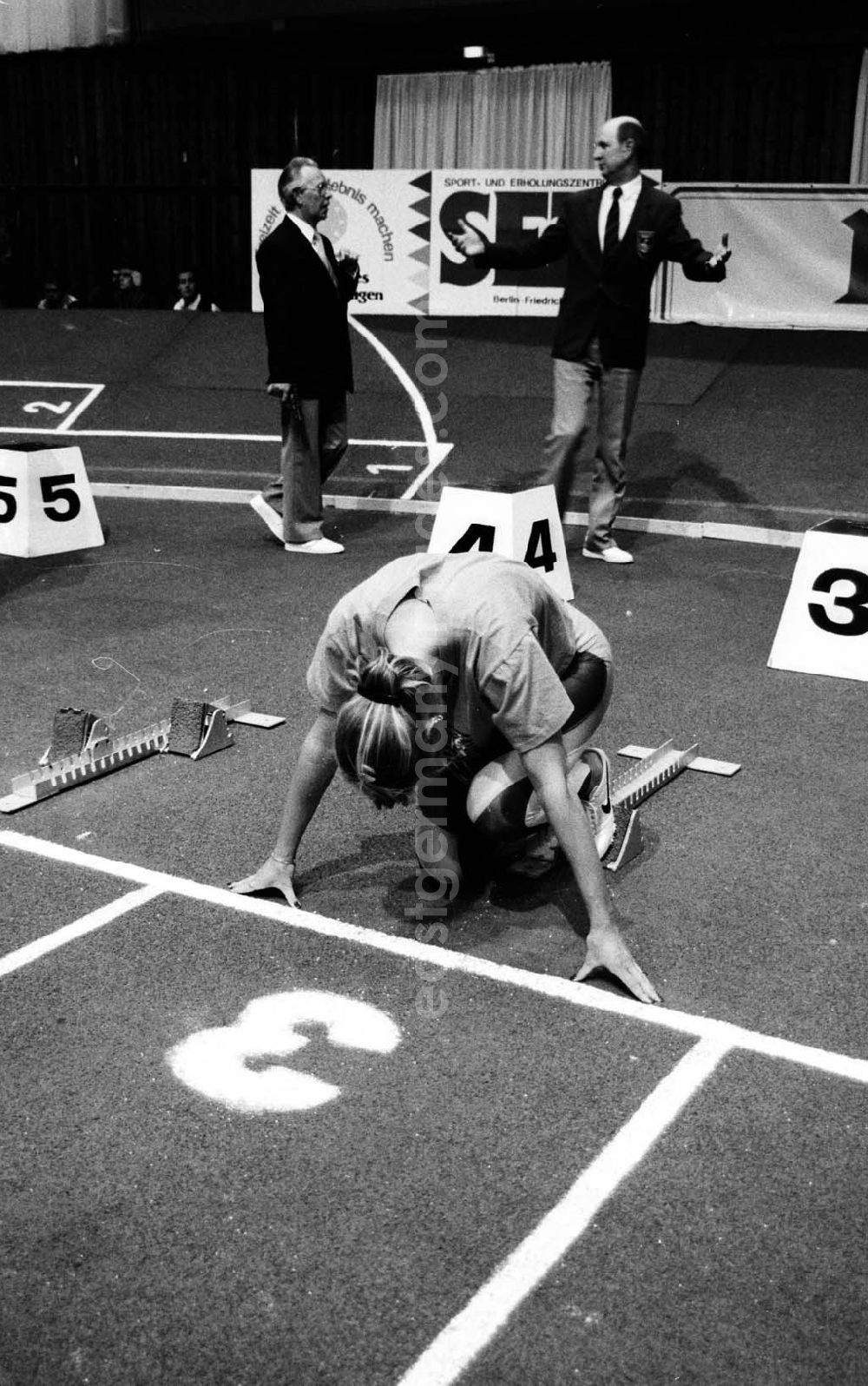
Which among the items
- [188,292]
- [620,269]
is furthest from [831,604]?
[188,292]

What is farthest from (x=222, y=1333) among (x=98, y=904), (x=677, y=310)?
(x=677, y=310)

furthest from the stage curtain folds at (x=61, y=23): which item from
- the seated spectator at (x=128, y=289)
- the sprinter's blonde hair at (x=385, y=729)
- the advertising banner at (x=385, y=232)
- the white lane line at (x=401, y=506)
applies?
the sprinter's blonde hair at (x=385, y=729)

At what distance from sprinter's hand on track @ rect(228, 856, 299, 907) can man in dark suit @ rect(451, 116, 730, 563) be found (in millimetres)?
4144

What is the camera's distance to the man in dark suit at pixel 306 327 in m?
→ 7.41

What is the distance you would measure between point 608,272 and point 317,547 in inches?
88.4

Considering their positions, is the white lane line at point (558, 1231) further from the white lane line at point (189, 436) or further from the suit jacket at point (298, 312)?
the white lane line at point (189, 436)

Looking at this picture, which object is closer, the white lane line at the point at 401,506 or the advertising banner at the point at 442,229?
the white lane line at the point at 401,506

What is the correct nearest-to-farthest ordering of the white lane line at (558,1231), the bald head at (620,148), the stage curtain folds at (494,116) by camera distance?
the white lane line at (558,1231), the bald head at (620,148), the stage curtain folds at (494,116)

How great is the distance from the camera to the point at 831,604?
19.1 feet

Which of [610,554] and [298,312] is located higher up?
[298,312]

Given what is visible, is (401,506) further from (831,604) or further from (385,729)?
(385,729)

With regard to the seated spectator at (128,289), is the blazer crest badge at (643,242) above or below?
above

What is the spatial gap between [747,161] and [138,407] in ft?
25.9

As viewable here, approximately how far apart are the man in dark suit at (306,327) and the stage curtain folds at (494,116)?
9140 millimetres
